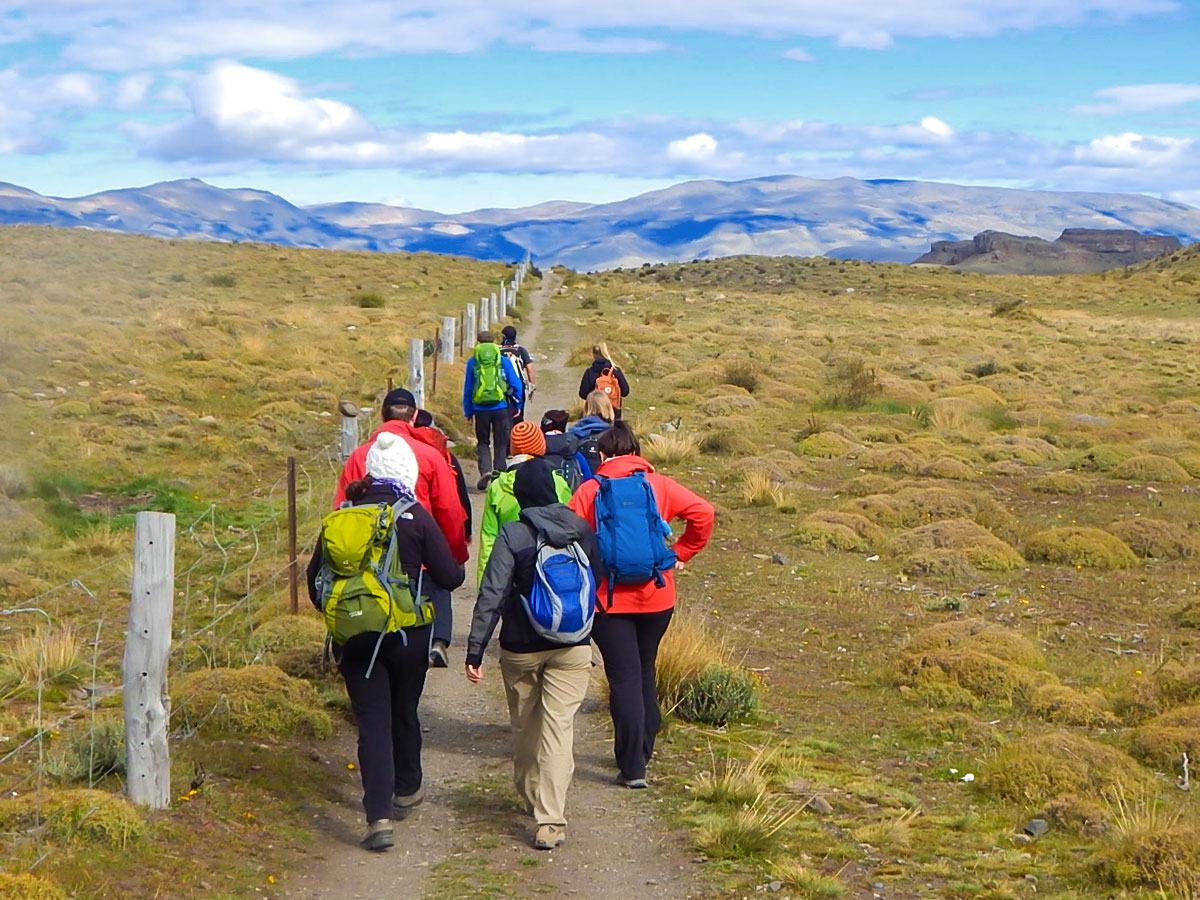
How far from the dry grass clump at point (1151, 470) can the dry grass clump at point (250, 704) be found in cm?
1447

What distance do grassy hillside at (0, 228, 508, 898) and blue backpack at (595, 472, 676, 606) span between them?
195cm

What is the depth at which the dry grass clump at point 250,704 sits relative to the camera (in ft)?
22.9

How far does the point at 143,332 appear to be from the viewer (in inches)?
1011

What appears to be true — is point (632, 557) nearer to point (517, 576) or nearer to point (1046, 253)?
point (517, 576)

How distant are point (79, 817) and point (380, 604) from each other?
1522mm

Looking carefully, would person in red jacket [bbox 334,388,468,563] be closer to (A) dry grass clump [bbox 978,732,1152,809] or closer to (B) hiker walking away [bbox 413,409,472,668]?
(B) hiker walking away [bbox 413,409,472,668]

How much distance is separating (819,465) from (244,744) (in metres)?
13.1

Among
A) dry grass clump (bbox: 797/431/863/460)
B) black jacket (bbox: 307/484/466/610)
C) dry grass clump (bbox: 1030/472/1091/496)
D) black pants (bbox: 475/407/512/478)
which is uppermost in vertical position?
black jacket (bbox: 307/484/466/610)

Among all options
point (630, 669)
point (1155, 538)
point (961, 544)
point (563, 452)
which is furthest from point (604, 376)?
point (1155, 538)

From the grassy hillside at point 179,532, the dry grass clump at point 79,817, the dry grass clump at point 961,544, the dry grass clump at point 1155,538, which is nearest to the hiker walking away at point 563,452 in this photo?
the grassy hillside at point 179,532

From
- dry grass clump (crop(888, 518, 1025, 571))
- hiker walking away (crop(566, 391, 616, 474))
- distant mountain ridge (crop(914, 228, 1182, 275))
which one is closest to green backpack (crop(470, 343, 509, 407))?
dry grass clump (crop(888, 518, 1025, 571))

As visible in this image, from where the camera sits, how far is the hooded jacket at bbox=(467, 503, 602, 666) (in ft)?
18.3

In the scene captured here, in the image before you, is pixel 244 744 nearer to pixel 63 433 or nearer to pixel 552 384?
pixel 63 433

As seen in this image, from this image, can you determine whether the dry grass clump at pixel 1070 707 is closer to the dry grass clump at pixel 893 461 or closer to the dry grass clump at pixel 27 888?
the dry grass clump at pixel 27 888
